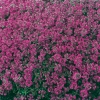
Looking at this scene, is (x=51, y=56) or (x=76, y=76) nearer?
(x=76, y=76)

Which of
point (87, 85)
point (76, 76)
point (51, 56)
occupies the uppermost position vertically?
point (51, 56)

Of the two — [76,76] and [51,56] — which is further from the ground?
[51,56]

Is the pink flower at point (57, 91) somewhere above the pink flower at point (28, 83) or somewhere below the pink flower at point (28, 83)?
below

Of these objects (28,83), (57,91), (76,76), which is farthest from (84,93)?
(28,83)

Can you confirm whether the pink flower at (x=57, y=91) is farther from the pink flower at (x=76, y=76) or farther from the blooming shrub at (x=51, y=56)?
the pink flower at (x=76, y=76)

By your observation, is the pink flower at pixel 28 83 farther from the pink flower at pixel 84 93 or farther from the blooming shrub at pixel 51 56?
the pink flower at pixel 84 93

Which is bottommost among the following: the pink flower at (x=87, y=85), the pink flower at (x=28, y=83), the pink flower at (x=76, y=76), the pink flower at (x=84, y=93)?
the pink flower at (x=84, y=93)

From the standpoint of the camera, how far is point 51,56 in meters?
4.21

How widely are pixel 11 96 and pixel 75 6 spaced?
181 centimetres

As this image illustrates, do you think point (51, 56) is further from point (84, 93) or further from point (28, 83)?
point (84, 93)

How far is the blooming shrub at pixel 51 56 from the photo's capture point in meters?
4.13

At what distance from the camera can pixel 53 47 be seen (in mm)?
4172

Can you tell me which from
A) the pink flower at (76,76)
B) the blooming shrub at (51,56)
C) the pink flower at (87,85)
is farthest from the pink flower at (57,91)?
the pink flower at (87,85)

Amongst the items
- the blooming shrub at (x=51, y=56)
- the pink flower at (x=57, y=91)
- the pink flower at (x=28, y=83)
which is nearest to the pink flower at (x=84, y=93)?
the blooming shrub at (x=51, y=56)
